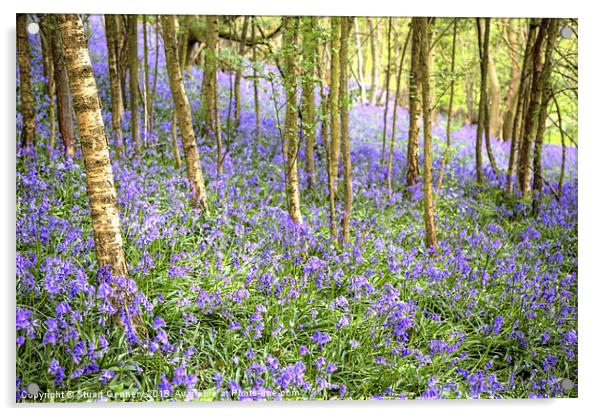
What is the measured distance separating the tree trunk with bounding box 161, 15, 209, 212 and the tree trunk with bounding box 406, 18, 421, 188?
1611mm

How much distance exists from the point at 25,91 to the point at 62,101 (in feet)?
1.29

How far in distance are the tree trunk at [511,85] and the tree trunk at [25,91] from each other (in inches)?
132

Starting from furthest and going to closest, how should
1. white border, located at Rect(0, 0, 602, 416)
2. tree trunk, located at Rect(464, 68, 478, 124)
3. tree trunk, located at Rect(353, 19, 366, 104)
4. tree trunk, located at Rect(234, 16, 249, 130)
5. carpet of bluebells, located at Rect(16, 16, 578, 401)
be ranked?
tree trunk, located at Rect(353, 19, 366, 104) → tree trunk, located at Rect(464, 68, 478, 124) → tree trunk, located at Rect(234, 16, 249, 130) → white border, located at Rect(0, 0, 602, 416) → carpet of bluebells, located at Rect(16, 16, 578, 401)

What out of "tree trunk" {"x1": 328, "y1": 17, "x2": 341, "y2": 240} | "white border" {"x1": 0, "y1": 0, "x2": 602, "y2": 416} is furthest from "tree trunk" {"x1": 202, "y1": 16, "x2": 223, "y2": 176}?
"tree trunk" {"x1": 328, "y1": 17, "x2": 341, "y2": 240}

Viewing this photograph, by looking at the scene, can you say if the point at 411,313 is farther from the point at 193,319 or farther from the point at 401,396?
the point at 193,319

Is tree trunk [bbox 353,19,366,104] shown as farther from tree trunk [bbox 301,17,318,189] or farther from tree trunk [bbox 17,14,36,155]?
tree trunk [bbox 17,14,36,155]

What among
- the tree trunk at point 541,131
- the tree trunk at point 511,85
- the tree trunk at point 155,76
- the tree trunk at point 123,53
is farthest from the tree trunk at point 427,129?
the tree trunk at point 123,53

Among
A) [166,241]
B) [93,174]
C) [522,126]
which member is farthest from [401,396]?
[522,126]

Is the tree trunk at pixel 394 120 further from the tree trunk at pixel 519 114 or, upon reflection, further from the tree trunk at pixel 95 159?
the tree trunk at pixel 95 159

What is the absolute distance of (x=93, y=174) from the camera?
324 centimetres

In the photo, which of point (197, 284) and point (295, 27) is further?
point (295, 27)

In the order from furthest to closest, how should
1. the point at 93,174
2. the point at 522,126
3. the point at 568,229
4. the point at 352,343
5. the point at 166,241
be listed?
1. the point at 522,126
2. the point at 568,229
3. the point at 166,241
4. the point at 352,343
5. the point at 93,174

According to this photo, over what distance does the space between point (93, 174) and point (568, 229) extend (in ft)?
10.5

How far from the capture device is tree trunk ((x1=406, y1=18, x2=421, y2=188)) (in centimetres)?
465
